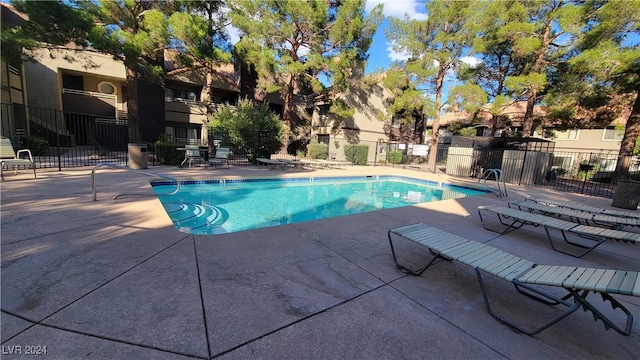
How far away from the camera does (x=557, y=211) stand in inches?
184

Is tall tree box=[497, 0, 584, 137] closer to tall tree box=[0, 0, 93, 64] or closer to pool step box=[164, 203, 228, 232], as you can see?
pool step box=[164, 203, 228, 232]

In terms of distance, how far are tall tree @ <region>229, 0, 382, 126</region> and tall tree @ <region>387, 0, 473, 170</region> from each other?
208 cm

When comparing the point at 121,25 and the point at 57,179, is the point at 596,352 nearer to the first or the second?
the point at 57,179

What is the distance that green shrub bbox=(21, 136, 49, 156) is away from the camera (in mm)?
11516

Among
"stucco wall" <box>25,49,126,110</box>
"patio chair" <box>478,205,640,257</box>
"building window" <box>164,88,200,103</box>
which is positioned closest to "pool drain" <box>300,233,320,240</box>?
"patio chair" <box>478,205,640,257</box>

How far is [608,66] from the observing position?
10086 millimetres

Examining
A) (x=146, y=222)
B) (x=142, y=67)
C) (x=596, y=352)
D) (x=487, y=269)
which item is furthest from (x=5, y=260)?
(x=142, y=67)

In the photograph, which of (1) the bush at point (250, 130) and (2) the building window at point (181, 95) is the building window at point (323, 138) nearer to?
(1) the bush at point (250, 130)

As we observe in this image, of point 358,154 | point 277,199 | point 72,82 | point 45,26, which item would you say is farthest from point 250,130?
point 72,82

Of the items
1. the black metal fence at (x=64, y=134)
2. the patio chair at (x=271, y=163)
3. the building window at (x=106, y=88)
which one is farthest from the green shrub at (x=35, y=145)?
the patio chair at (x=271, y=163)

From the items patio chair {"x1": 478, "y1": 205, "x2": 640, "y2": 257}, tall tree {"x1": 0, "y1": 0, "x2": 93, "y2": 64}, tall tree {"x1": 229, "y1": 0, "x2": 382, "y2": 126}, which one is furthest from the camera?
tall tree {"x1": 229, "y1": 0, "x2": 382, "y2": 126}

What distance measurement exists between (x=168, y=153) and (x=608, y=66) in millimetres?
18336

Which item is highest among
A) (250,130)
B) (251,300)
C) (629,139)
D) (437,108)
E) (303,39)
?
(303,39)

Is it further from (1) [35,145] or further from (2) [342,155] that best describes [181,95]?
(2) [342,155]
